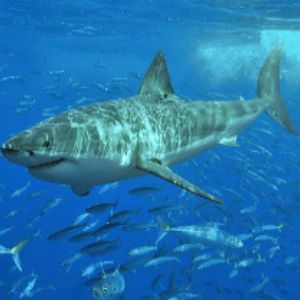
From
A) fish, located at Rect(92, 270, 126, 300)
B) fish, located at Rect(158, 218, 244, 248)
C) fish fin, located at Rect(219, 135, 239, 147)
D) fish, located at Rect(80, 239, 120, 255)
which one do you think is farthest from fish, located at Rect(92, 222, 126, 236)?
fish fin, located at Rect(219, 135, 239, 147)

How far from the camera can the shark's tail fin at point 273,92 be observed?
822 centimetres

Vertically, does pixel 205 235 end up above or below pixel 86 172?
below

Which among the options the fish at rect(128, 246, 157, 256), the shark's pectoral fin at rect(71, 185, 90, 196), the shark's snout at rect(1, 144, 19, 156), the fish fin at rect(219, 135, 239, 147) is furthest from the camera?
the fish at rect(128, 246, 157, 256)

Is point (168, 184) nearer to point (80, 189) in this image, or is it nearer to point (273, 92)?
point (273, 92)

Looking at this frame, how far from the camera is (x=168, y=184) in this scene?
26578 mm

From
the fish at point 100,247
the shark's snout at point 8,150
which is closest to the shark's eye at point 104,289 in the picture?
the fish at point 100,247

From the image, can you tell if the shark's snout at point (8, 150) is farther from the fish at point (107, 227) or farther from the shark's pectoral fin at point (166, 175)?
the fish at point (107, 227)

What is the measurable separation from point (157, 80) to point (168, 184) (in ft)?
68.0

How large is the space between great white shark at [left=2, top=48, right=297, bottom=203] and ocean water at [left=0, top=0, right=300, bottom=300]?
2520mm

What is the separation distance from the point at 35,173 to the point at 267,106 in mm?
5243

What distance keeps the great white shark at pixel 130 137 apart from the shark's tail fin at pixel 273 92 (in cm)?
95

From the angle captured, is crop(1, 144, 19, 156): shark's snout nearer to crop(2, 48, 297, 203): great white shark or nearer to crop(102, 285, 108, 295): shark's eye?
crop(2, 48, 297, 203): great white shark

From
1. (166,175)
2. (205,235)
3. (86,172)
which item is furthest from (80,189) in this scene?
(205,235)

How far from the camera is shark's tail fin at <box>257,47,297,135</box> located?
822 centimetres
